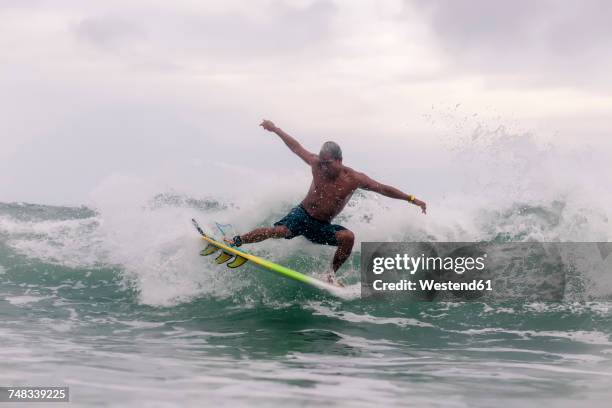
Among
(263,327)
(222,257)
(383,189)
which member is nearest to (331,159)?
(383,189)

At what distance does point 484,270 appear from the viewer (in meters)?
10.7

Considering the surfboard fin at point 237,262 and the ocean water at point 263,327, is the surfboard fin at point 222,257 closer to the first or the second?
the surfboard fin at point 237,262

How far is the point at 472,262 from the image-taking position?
11188mm

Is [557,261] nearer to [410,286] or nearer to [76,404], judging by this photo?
[410,286]

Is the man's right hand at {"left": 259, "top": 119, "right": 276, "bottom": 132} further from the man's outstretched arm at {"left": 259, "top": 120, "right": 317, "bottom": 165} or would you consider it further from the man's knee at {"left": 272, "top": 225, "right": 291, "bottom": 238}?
the man's knee at {"left": 272, "top": 225, "right": 291, "bottom": 238}

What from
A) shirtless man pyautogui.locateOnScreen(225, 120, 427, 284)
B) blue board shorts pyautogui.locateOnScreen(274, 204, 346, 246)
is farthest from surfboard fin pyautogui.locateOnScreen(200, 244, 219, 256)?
blue board shorts pyautogui.locateOnScreen(274, 204, 346, 246)

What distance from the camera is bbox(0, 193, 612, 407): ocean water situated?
4.80 m

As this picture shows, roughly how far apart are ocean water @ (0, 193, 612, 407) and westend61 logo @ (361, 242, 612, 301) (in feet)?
1.03

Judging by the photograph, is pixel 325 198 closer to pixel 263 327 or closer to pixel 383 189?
pixel 383 189

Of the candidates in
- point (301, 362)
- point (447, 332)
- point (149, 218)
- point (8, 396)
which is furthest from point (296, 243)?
point (8, 396)

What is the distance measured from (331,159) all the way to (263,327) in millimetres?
2239

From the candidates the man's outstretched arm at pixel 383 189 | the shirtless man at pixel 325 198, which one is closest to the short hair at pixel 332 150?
the shirtless man at pixel 325 198

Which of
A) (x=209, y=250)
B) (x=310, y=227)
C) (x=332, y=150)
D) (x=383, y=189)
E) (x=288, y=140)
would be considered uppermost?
(x=288, y=140)

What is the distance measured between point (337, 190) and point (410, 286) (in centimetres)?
263
